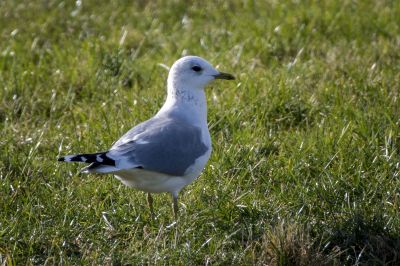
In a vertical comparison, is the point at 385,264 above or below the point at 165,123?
below

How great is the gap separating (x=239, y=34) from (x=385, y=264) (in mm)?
3654

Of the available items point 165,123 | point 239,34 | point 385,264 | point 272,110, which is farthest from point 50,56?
point 385,264

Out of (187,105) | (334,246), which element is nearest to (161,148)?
(187,105)

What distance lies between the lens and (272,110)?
630 centimetres

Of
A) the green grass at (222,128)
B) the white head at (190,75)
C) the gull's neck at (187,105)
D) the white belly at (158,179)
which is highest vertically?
the white head at (190,75)

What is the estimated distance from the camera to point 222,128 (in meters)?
6.10

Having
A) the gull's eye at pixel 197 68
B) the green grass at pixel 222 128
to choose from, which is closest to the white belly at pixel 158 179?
the green grass at pixel 222 128

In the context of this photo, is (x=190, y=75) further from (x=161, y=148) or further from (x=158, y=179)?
(x=158, y=179)

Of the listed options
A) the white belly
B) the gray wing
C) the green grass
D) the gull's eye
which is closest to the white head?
the gull's eye

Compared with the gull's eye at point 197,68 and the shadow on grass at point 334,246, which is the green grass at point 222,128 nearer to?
the shadow on grass at point 334,246

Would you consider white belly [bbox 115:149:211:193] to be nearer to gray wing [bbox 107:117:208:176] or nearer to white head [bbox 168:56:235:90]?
gray wing [bbox 107:117:208:176]

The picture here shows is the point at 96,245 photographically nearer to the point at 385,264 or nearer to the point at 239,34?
the point at 385,264

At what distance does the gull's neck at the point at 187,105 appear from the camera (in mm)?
5230

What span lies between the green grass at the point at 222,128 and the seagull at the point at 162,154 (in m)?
0.24
